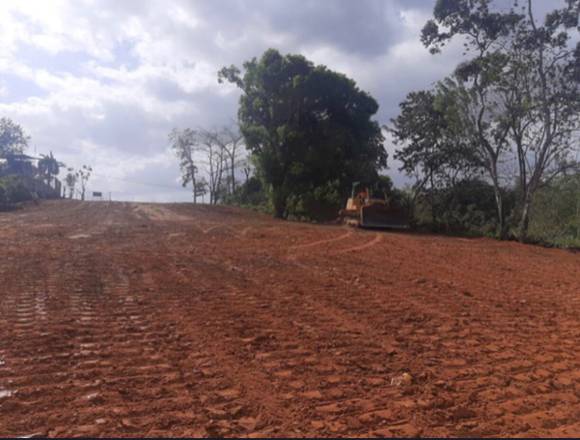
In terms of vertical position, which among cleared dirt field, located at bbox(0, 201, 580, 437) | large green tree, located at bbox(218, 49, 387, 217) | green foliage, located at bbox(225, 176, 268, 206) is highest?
large green tree, located at bbox(218, 49, 387, 217)

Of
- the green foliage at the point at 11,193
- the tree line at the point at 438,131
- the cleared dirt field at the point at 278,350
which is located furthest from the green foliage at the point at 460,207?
the green foliage at the point at 11,193

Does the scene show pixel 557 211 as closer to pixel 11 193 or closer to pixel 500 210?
pixel 500 210

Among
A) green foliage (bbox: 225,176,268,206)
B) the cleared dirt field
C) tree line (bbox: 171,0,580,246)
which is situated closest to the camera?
the cleared dirt field

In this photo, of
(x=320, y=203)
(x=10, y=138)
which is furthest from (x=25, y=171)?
(x=320, y=203)

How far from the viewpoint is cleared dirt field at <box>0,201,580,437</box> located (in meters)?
3.32

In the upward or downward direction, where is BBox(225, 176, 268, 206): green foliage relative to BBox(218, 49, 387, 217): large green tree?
downward

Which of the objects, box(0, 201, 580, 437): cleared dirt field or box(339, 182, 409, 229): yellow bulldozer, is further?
box(339, 182, 409, 229): yellow bulldozer

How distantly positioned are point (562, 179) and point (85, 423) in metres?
20.3

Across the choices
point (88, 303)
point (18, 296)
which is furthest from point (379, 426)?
point (18, 296)

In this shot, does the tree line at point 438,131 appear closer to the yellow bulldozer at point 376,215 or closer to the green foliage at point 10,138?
the yellow bulldozer at point 376,215

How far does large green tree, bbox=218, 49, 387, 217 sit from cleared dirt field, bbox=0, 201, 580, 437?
1996 cm

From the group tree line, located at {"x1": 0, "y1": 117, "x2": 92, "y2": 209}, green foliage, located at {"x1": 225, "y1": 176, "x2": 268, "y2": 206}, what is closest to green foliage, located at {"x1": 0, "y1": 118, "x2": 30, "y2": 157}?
tree line, located at {"x1": 0, "y1": 117, "x2": 92, "y2": 209}

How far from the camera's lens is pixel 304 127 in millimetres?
30672

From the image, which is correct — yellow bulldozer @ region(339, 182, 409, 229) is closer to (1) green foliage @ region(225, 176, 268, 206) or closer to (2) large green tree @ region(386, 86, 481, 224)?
(2) large green tree @ region(386, 86, 481, 224)
